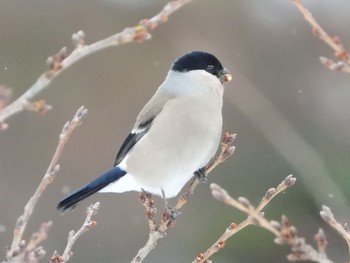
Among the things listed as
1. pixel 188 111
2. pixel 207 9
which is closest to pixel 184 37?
pixel 207 9

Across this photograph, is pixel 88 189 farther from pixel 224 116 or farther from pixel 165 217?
pixel 224 116

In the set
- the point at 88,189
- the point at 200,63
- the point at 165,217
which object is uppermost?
the point at 200,63

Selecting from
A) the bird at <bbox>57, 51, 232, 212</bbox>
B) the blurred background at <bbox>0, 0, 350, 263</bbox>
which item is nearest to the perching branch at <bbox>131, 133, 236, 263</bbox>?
the bird at <bbox>57, 51, 232, 212</bbox>

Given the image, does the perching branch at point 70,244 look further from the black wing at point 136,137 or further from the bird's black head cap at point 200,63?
the bird's black head cap at point 200,63

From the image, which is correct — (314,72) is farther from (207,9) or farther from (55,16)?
(55,16)

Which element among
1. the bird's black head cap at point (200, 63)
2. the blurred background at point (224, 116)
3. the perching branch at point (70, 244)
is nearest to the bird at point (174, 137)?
the bird's black head cap at point (200, 63)

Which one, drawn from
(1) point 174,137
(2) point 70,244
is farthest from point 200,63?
(2) point 70,244
